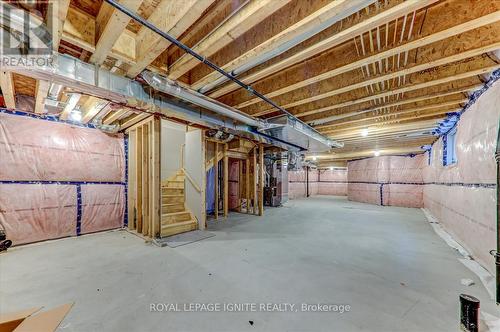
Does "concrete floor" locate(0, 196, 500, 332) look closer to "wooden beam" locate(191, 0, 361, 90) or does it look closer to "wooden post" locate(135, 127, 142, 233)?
"wooden post" locate(135, 127, 142, 233)

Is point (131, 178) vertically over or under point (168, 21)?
under

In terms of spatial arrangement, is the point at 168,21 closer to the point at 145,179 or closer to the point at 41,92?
the point at 41,92

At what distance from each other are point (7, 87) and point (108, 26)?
2003 millimetres

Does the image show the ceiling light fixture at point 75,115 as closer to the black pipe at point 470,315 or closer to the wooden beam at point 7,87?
the wooden beam at point 7,87

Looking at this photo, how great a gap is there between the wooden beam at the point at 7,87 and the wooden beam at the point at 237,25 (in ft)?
6.08

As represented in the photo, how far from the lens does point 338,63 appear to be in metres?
2.19

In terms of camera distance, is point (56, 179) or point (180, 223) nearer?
point (56, 179)

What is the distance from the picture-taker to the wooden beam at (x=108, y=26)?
54.1 inches

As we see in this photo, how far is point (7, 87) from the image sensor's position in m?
2.38

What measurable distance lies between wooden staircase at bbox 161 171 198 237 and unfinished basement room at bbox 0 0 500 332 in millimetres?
33

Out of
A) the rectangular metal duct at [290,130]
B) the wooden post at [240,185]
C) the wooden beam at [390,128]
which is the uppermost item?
the wooden beam at [390,128]

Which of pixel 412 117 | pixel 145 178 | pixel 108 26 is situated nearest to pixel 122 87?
pixel 108 26

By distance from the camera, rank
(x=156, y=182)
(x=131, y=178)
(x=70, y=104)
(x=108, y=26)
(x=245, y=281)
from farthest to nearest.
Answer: (x=131, y=178)
(x=156, y=182)
(x=70, y=104)
(x=245, y=281)
(x=108, y=26)

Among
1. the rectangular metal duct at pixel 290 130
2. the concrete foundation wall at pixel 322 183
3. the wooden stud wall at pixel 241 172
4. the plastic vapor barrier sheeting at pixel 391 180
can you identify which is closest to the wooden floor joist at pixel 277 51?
the rectangular metal duct at pixel 290 130
